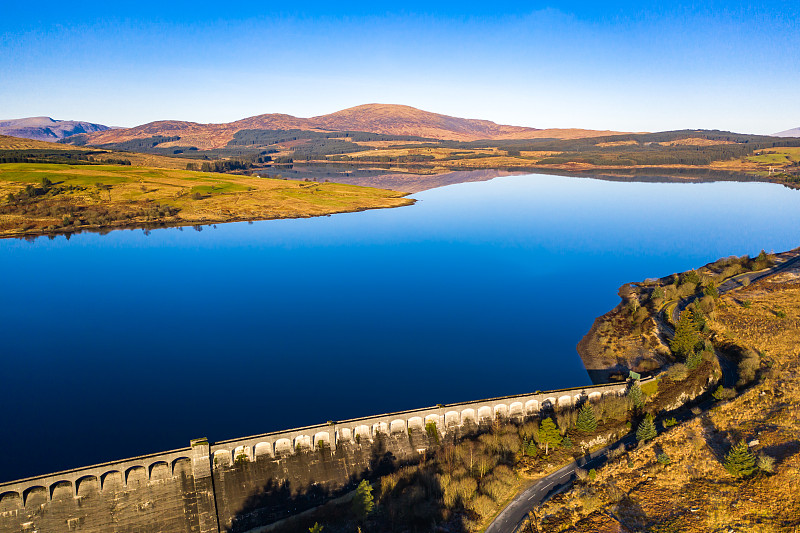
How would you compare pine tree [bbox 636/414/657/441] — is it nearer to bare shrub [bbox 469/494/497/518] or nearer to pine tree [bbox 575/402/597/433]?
pine tree [bbox 575/402/597/433]

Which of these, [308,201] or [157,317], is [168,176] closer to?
[308,201]

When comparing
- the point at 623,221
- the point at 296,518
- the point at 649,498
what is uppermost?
the point at 623,221

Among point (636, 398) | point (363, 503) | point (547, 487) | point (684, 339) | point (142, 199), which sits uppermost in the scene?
point (142, 199)

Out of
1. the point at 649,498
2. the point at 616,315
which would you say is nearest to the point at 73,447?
the point at 649,498

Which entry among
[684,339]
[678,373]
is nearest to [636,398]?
[678,373]

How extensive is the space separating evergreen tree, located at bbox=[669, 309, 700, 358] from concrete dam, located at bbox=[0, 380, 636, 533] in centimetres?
2998

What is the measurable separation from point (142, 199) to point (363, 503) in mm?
151144

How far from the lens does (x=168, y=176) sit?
620ft

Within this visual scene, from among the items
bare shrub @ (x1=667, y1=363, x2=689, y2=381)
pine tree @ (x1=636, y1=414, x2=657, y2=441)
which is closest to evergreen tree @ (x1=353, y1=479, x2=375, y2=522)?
pine tree @ (x1=636, y1=414, x2=657, y2=441)

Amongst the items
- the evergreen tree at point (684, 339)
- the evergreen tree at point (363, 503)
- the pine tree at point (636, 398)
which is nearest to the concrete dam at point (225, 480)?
the evergreen tree at point (363, 503)

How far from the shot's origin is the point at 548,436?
129 feet

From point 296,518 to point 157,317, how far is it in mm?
47654

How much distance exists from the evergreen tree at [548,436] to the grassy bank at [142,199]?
126816mm

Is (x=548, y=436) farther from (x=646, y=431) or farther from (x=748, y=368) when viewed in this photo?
(x=748, y=368)
